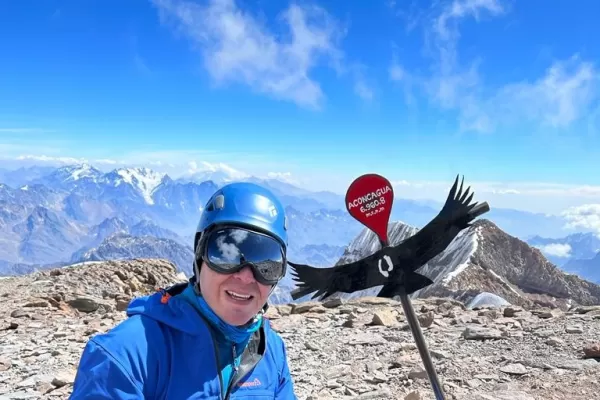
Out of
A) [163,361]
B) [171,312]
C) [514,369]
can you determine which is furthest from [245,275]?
[514,369]

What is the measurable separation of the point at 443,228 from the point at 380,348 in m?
7.58

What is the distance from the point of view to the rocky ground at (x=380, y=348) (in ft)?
27.9

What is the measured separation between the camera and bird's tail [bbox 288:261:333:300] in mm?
4918

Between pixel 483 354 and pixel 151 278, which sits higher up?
pixel 483 354

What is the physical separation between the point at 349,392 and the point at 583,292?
52.8 m

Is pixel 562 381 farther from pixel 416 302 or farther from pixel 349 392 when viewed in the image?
pixel 416 302

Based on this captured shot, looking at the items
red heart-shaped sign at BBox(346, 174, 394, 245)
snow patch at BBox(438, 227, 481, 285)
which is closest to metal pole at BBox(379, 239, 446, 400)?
red heart-shaped sign at BBox(346, 174, 394, 245)

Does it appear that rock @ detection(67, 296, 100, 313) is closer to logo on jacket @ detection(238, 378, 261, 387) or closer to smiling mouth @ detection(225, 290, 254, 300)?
logo on jacket @ detection(238, 378, 261, 387)

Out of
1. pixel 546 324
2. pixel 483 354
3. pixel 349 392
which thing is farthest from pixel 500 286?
pixel 349 392

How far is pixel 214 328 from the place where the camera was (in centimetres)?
344

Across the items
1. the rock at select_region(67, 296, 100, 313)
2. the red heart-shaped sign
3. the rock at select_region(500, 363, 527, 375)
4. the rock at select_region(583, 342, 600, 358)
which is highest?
the red heart-shaped sign

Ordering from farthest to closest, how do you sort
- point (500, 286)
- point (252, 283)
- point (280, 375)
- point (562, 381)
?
point (500, 286) < point (562, 381) < point (280, 375) < point (252, 283)

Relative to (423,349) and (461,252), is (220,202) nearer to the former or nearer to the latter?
(423,349)

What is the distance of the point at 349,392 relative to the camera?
8.73 m
